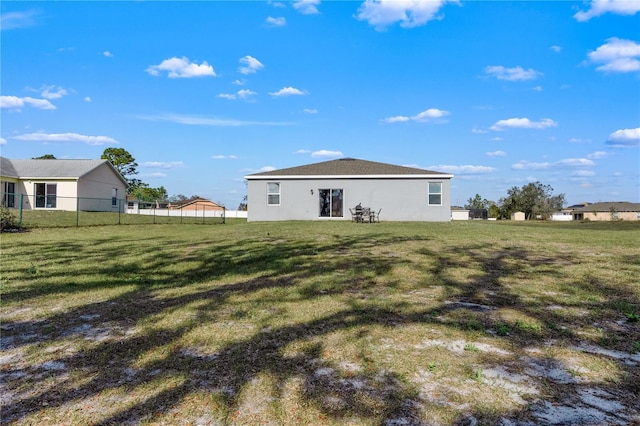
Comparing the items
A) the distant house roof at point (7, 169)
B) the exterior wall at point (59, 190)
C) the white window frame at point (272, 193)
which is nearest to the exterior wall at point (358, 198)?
the white window frame at point (272, 193)

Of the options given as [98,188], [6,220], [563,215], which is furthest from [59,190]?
[563,215]

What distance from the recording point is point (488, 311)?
3.74 m

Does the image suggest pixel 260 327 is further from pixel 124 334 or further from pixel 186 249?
pixel 186 249

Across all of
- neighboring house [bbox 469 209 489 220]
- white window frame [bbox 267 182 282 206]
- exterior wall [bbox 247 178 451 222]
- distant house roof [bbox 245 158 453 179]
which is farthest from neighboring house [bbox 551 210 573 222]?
white window frame [bbox 267 182 282 206]

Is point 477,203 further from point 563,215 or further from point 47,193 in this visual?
point 47,193

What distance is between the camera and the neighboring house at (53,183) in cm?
2730

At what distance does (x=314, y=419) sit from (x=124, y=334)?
2.08m

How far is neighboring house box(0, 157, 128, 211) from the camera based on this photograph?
2730cm

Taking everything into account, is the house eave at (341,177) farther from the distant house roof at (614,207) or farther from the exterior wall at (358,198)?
the distant house roof at (614,207)

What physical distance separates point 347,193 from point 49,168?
24.6m

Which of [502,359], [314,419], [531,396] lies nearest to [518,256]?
[502,359]

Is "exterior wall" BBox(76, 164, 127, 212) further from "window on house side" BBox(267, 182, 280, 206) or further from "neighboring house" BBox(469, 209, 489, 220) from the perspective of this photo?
"neighboring house" BBox(469, 209, 489, 220)

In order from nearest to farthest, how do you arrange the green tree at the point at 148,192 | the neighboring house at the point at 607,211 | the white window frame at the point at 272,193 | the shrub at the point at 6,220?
the shrub at the point at 6,220 → the white window frame at the point at 272,193 → the green tree at the point at 148,192 → the neighboring house at the point at 607,211

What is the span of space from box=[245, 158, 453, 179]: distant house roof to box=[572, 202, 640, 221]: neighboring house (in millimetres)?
59491
